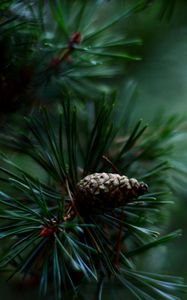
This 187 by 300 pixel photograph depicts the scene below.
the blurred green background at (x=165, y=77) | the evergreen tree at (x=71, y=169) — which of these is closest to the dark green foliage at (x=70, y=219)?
the evergreen tree at (x=71, y=169)

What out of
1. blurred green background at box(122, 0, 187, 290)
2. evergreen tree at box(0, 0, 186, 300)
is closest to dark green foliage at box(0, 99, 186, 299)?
evergreen tree at box(0, 0, 186, 300)

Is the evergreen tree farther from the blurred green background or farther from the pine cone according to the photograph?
the blurred green background

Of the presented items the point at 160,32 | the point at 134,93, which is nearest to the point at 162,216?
the point at 134,93

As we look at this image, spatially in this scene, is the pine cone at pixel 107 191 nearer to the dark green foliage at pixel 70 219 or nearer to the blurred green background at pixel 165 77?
the dark green foliage at pixel 70 219

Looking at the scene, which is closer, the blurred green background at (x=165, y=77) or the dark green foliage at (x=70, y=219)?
the dark green foliage at (x=70, y=219)

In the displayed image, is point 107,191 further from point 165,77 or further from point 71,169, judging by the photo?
point 165,77

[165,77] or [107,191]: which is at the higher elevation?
[165,77]

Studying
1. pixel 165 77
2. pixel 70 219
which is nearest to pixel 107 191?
pixel 70 219
